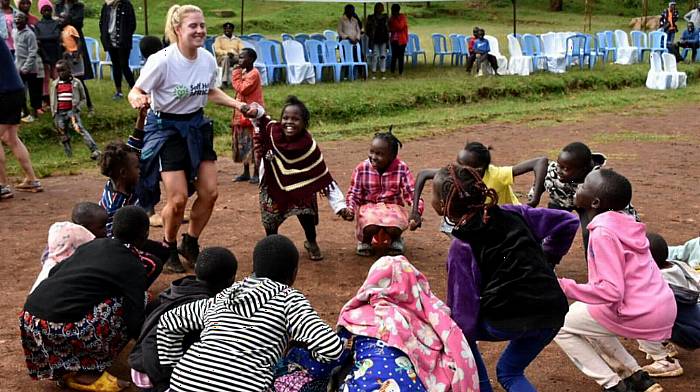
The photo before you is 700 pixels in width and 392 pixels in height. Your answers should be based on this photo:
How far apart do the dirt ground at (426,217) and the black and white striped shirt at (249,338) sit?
54.1 inches

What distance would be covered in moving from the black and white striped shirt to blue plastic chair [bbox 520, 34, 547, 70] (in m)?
19.0

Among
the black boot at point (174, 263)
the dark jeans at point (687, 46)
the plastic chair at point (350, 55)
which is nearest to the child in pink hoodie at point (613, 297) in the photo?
the black boot at point (174, 263)

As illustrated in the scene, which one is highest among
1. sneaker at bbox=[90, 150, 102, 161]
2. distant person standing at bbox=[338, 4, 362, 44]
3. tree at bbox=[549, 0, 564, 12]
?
tree at bbox=[549, 0, 564, 12]

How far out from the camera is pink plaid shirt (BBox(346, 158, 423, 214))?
666 cm

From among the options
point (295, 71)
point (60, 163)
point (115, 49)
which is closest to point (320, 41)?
point (295, 71)

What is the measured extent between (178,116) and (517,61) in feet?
53.6

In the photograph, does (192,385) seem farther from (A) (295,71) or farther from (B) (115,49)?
(A) (295,71)

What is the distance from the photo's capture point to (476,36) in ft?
68.7

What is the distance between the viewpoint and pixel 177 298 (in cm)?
427

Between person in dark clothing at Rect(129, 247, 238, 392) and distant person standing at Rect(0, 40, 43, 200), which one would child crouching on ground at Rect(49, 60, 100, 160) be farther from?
person in dark clothing at Rect(129, 247, 238, 392)

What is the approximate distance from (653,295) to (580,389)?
70cm

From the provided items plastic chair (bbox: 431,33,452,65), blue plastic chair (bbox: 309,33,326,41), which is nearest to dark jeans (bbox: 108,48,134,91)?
blue plastic chair (bbox: 309,33,326,41)

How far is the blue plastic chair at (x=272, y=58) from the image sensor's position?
18094 millimetres

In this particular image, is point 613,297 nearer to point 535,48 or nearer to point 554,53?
point 535,48
